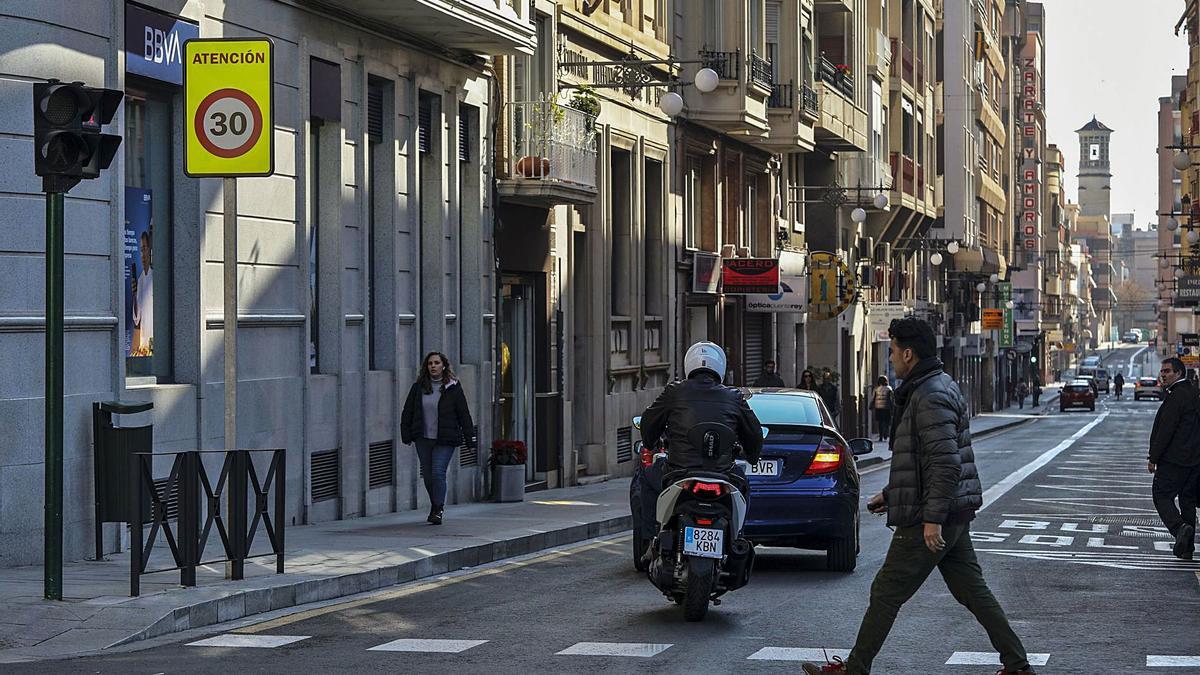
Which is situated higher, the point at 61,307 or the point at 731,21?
the point at 731,21

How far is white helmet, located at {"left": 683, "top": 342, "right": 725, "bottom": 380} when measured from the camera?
1252 cm

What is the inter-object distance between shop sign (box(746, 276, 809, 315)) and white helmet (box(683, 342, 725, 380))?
28.1 metres

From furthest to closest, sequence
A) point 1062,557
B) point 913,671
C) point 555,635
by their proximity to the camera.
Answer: point 1062,557, point 555,635, point 913,671

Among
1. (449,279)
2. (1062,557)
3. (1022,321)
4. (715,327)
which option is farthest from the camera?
(1022,321)

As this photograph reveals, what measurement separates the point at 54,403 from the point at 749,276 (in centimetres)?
2713

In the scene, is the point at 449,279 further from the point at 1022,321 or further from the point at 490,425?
the point at 1022,321

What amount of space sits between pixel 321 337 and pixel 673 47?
624 inches

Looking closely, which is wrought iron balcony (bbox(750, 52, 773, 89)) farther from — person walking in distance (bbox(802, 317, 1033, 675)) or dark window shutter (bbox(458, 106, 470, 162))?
person walking in distance (bbox(802, 317, 1033, 675))

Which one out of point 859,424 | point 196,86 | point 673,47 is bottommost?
point 859,424

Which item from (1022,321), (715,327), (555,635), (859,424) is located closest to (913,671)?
(555,635)

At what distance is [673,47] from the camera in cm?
3475

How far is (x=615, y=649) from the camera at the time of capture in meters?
10.7

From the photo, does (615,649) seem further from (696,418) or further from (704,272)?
(704,272)

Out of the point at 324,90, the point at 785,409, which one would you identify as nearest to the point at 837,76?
the point at 324,90
